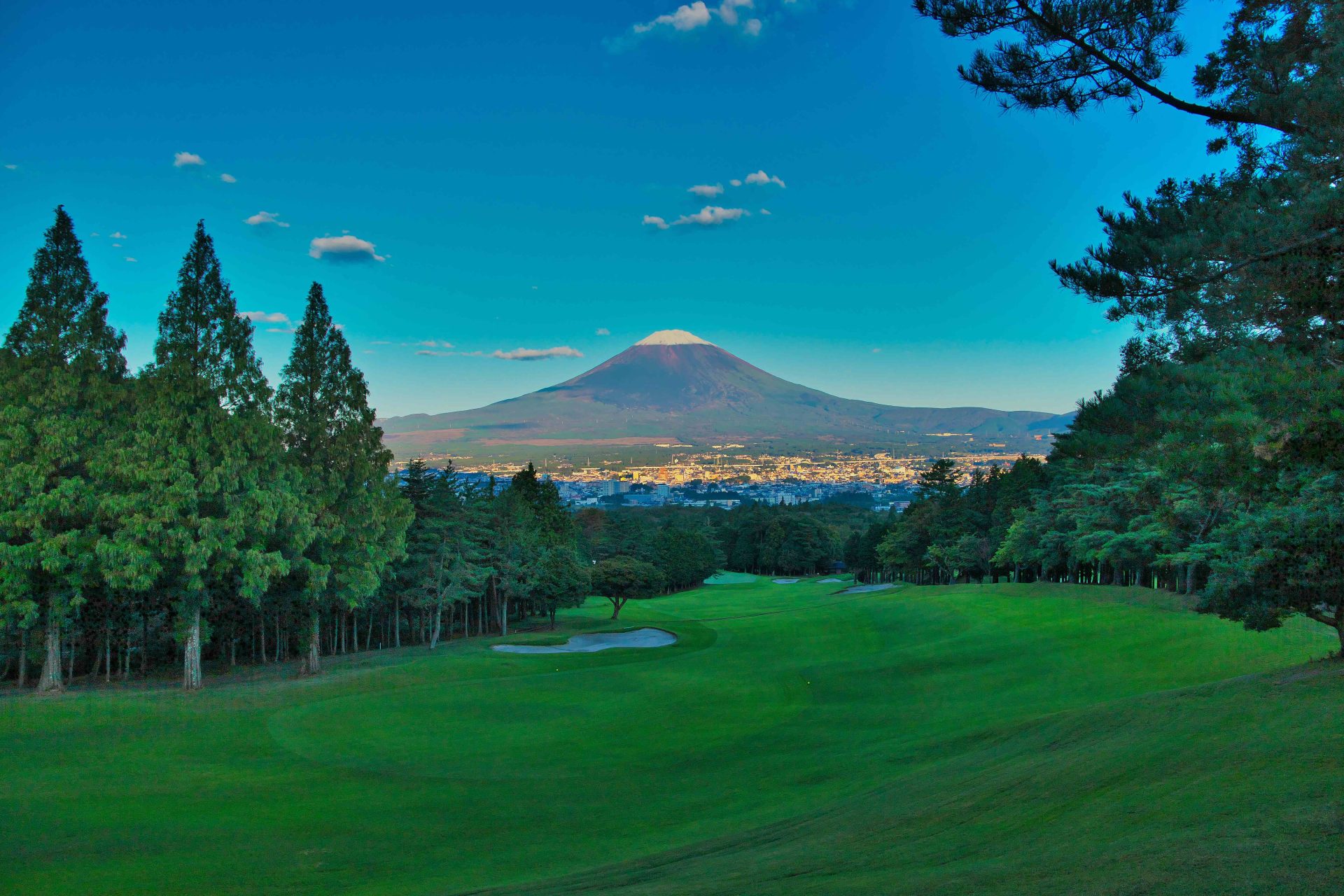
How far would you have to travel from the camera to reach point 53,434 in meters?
21.6

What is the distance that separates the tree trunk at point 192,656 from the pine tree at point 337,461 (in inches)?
134

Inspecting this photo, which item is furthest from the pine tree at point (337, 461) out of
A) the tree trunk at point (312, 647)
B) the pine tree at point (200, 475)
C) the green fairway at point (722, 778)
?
the green fairway at point (722, 778)

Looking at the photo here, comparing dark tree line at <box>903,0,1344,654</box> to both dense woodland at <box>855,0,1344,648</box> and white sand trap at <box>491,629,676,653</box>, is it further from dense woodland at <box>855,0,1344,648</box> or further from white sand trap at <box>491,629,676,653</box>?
white sand trap at <box>491,629,676,653</box>

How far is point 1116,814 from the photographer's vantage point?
6.98 m

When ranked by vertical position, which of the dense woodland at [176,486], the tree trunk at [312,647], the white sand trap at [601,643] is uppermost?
the dense woodland at [176,486]

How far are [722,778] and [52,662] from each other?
72.6ft

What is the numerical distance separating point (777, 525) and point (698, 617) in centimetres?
4741

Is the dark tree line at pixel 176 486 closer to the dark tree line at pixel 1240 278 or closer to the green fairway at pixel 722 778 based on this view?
the green fairway at pixel 722 778

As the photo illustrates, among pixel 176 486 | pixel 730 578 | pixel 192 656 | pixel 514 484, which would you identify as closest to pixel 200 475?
pixel 176 486

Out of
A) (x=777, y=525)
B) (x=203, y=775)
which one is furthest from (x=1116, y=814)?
(x=777, y=525)

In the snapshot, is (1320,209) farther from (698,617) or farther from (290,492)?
(698,617)

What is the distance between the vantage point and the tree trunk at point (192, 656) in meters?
24.4

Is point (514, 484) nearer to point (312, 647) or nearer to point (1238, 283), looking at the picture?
point (312, 647)

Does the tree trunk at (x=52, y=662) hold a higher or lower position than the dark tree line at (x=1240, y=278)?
lower
